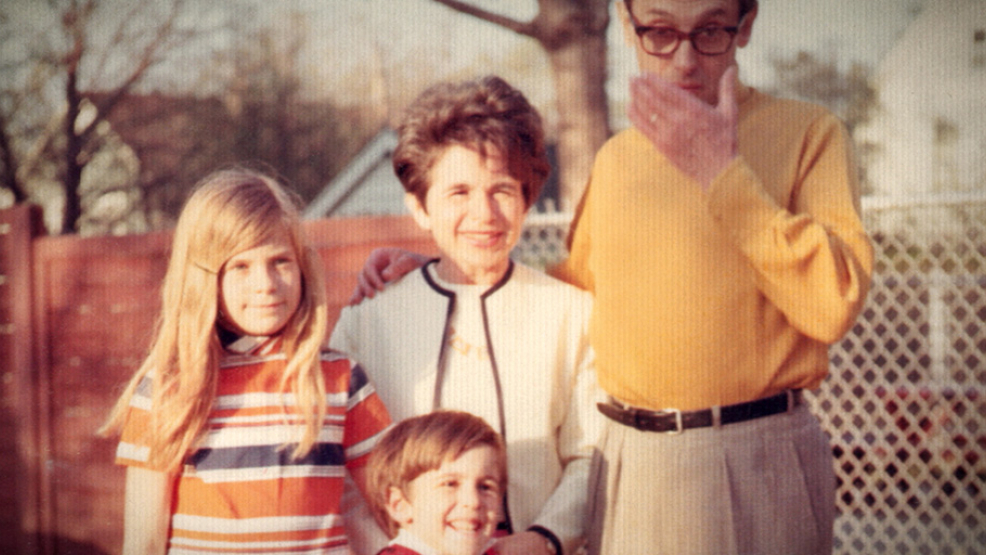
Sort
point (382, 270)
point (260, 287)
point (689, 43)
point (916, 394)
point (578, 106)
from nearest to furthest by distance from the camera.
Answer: point (689, 43) < point (260, 287) < point (382, 270) < point (916, 394) < point (578, 106)

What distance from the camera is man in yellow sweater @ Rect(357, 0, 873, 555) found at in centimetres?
125

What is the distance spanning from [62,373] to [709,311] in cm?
331

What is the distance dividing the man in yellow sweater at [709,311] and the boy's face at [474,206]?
0.57 ft

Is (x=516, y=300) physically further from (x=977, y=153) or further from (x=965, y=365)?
(x=977, y=153)

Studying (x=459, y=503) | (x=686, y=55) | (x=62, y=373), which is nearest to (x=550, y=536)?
(x=459, y=503)

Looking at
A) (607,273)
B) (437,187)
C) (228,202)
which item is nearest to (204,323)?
(228,202)

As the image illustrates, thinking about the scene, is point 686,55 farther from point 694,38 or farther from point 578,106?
point 578,106

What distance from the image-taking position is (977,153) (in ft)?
8.09

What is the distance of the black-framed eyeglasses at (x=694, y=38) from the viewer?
131cm

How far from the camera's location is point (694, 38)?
1.31 m

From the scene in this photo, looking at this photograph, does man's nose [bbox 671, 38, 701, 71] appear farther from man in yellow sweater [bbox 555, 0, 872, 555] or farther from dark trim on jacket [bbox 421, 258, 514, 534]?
dark trim on jacket [bbox 421, 258, 514, 534]

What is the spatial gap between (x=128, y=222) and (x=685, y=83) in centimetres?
891

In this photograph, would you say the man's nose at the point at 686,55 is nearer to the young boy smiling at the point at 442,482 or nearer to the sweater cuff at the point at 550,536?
the young boy smiling at the point at 442,482

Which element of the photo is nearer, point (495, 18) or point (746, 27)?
point (746, 27)
